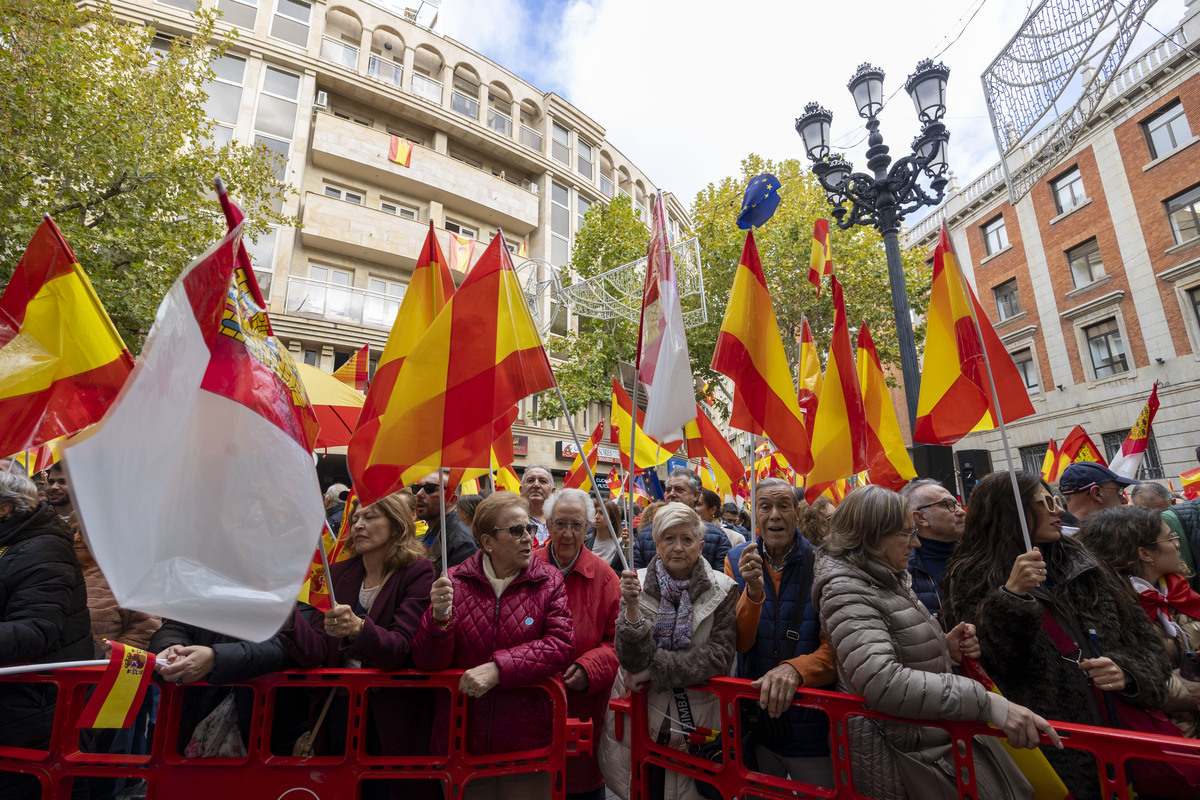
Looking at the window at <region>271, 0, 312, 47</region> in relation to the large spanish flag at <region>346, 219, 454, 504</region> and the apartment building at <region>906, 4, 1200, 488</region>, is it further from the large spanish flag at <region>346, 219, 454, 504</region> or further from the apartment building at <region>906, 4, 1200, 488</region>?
the large spanish flag at <region>346, 219, 454, 504</region>

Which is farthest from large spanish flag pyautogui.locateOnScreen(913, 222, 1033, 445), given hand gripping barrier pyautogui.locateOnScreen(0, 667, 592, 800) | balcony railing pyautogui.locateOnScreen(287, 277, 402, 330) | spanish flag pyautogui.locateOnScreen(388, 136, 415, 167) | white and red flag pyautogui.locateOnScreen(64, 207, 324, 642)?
spanish flag pyautogui.locateOnScreen(388, 136, 415, 167)

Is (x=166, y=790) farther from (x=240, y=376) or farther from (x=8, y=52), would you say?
(x=8, y=52)

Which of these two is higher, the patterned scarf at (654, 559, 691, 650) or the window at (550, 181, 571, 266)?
the window at (550, 181, 571, 266)

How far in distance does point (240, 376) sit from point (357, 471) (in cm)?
81

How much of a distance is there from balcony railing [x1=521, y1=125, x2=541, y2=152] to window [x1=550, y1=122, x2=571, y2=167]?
69cm

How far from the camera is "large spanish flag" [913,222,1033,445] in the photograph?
349 centimetres

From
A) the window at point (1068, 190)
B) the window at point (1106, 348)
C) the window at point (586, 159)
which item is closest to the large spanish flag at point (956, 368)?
the window at point (1106, 348)

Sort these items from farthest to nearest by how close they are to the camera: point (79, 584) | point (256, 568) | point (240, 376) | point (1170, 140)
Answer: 1. point (1170, 140)
2. point (79, 584)
3. point (240, 376)
4. point (256, 568)

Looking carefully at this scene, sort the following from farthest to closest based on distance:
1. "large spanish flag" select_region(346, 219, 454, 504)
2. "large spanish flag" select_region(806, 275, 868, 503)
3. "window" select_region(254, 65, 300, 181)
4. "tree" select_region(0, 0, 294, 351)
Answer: "window" select_region(254, 65, 300, 181)
"tree" select_region(0, 0, 294, 351)
"large spanish flag" select_region(806, 275, 868, 503)
"large spanish flag" select_region(346, 219, 454, 504)

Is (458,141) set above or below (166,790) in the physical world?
above

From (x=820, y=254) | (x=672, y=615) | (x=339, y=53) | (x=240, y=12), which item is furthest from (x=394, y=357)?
(x=240, y=12)

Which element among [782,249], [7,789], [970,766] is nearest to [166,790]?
[7,789]

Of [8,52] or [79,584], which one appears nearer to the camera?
[79,584]

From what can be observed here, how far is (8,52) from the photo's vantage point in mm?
8484
